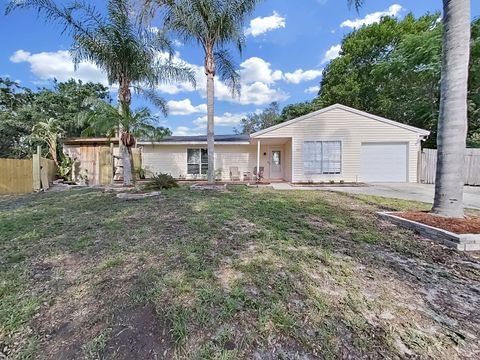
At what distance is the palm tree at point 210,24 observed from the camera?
9391 millimetres

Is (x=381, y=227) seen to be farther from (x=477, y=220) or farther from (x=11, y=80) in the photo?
(x=11, y=80)

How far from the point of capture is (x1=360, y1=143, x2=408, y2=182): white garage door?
13.6 m

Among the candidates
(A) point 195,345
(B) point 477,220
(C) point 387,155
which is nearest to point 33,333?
(A) point 195,345

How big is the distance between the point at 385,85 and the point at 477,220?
2097 centimetres

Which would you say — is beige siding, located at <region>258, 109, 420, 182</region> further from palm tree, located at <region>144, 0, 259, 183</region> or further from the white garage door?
palm tree, located at <region>144, 0, 259, 183</region>

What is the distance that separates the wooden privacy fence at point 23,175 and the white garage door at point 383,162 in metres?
15.7

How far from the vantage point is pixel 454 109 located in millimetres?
4832

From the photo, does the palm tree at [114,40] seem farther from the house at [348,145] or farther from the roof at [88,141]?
the house at [348,145]

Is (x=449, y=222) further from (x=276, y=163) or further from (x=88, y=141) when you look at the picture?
(x=88, y=141)

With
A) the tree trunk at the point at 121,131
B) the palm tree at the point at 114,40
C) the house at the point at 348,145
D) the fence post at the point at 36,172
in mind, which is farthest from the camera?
the house at the point at 348,145

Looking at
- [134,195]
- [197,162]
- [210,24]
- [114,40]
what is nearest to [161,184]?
[134,195]

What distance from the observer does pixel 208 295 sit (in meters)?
2.51

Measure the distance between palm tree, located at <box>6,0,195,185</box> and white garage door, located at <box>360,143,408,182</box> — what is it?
11.3m

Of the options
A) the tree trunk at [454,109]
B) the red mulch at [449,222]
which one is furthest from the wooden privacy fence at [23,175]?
the tree trunk at [454,109]
